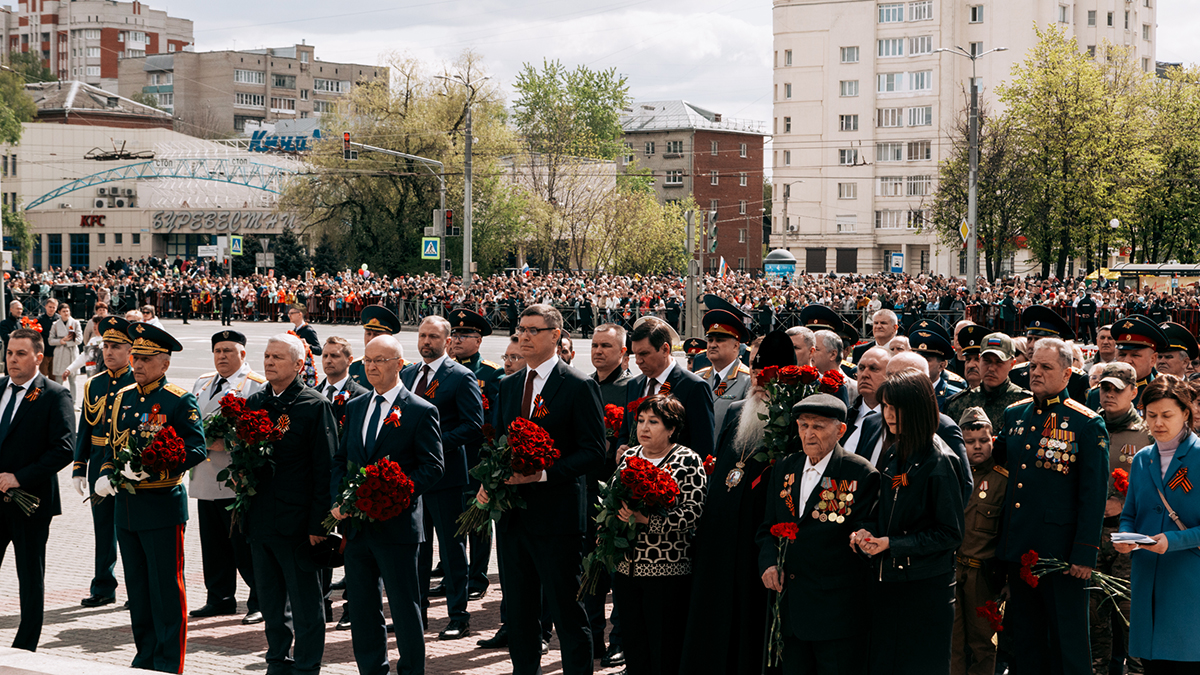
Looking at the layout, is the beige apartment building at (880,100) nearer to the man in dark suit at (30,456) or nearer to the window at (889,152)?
the window at (889,152)

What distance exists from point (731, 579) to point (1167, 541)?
78.8 inches

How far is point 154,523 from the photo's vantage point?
685 cm

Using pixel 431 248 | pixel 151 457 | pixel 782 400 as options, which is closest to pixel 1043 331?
pixel 782 400

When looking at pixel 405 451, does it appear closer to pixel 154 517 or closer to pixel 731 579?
pixel 154 517

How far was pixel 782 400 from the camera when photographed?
5.80 metres

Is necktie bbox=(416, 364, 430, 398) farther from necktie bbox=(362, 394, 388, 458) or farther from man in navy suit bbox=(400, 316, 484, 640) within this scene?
necktie bbox=(362, 394, 388, 458)

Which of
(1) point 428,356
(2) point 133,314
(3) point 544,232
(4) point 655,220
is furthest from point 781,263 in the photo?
(1) point 428,356

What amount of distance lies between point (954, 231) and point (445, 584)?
52.4 metres

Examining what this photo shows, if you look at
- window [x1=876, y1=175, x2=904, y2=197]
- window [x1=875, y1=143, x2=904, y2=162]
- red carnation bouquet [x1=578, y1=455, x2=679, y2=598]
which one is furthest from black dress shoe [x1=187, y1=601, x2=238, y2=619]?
window [x1=875, y1=143, x2=904, y2=162]

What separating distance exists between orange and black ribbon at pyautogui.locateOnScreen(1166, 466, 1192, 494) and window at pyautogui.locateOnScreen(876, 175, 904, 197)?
8191cm

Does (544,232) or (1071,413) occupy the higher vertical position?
(544,232)

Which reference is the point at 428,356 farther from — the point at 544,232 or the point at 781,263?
the point at 781,263

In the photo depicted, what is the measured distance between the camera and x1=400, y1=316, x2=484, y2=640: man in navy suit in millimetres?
8039

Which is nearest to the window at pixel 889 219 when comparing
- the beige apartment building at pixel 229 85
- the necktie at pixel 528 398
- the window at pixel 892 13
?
the window at pixel 892 13
